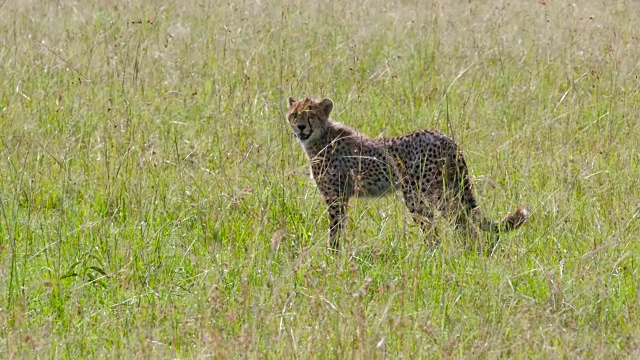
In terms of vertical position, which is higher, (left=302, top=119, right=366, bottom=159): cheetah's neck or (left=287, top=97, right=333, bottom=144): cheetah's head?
→ (left=287, top=97, right=333, bottom=144): cheetah's head

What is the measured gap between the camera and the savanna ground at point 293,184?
155 inches

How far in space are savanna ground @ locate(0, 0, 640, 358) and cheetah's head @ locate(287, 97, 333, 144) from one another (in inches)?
7.5

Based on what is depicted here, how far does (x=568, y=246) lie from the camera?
480 cm

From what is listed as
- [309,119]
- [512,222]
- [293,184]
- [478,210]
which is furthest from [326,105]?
[512,222]

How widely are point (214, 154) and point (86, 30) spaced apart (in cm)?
272

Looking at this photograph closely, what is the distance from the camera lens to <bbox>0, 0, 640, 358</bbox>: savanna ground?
3926 millimetres

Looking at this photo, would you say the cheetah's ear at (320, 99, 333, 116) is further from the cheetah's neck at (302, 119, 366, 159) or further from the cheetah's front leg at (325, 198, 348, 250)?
the cheetah's front leg at (325, 198, 348, 250)

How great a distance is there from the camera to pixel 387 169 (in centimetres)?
555

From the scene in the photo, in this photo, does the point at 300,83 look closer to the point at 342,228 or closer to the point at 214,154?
the point at 214,154

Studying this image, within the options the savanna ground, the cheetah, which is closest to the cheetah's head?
the cheetah

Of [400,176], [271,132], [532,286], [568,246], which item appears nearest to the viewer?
[532,286]

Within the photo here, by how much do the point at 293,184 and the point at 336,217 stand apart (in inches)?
13.7

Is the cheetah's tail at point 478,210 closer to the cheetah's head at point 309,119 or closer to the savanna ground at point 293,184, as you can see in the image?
the savanna ground at point 293,184

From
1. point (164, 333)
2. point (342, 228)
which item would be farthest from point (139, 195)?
point (164, 333)
